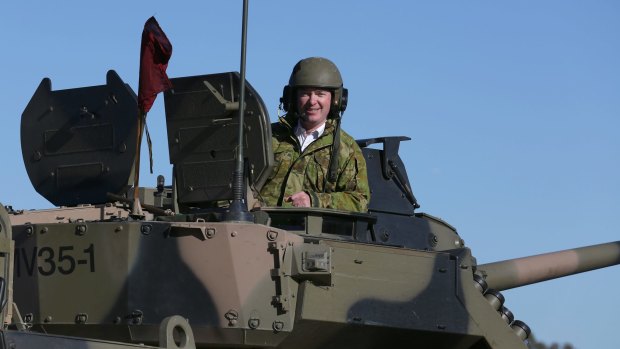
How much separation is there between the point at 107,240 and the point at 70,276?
17.0 inches

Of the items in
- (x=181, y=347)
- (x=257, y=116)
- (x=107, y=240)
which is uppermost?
(x=257, y=116)

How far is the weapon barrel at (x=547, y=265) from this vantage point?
16.5 meters

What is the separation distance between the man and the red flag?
58.7 inches

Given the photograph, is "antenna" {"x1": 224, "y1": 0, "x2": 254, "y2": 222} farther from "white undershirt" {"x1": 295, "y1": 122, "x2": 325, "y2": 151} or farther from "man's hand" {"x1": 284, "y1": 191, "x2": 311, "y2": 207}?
"white undershirt" {"x1": 295, "y1": 122, "x2": 325, "y2": 151}

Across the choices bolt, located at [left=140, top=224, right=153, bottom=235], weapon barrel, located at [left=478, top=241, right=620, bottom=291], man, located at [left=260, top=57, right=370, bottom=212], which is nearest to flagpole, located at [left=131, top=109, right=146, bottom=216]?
bolt, located at [left=140, top=224, right=153, bottom=235]

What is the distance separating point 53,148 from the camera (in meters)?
Result: 13.8

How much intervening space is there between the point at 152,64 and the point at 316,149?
2.22 m

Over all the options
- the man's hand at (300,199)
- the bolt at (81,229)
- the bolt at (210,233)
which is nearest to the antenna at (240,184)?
the bolt at (210,233)

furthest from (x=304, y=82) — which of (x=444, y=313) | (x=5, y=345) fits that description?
(x=5, y=345)

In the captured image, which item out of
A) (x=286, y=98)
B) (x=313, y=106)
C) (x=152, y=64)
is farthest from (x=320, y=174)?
(x=152, y=64)

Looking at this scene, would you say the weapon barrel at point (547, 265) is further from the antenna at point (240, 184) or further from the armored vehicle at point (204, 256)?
the antenna at point (240, 184)

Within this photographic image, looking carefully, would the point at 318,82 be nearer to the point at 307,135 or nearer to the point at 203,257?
the point at 307,135

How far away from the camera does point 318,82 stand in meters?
14.5

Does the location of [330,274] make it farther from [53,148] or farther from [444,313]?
[53,148]
